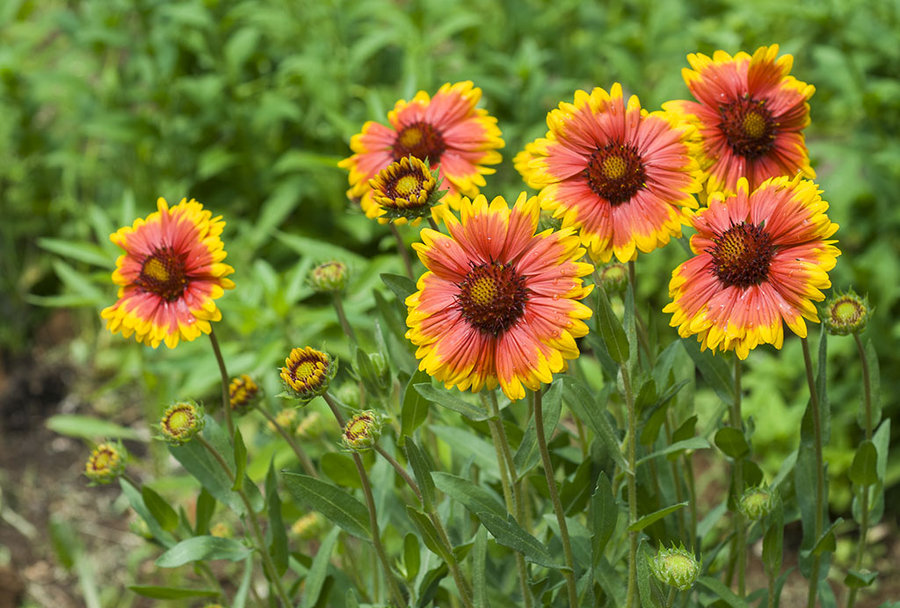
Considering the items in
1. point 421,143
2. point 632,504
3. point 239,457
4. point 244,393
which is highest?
point 421,143

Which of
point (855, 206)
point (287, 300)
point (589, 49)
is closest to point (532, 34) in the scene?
point (589, 49)

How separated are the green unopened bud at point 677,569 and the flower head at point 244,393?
25.4 inches

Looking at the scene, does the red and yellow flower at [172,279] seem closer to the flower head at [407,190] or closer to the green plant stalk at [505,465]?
the flower head at [407,190]

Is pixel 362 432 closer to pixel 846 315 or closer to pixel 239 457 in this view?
pixel 239 457

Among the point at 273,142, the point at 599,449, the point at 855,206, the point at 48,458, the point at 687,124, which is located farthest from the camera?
the point at 273,142

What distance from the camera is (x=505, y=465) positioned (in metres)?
1.14

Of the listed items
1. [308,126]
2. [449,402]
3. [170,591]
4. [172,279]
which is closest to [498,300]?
[449,402]

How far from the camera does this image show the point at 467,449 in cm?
131

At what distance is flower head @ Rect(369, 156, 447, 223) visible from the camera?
3.43 ft

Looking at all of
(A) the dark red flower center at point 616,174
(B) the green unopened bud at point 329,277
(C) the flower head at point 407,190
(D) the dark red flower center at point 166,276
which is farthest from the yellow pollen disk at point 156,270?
(A) the dark red flower center at point 616,174

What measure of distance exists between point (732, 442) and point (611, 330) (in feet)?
1.02

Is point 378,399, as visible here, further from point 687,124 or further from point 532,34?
point 532,34

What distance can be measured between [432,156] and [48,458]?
200cm

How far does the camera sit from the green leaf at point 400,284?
114cm
